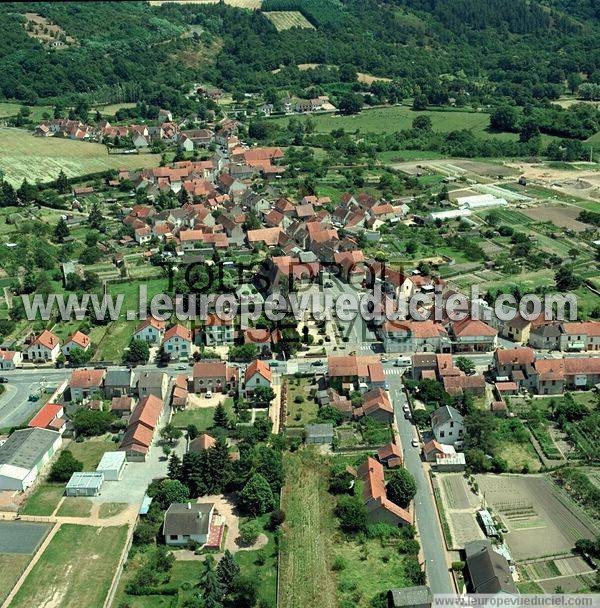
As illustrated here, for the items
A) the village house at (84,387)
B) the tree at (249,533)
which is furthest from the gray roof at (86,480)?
the village house at (84,387)

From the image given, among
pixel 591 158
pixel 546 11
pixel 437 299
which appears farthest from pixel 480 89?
pixel 437 299

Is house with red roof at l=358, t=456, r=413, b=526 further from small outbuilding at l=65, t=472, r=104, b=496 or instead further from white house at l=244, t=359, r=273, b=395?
small outbuilding at l=65, t=472, r=104, b=496

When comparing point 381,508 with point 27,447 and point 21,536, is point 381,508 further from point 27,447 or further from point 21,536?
point 27,447

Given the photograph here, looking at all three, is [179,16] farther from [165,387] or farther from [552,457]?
[552,457]

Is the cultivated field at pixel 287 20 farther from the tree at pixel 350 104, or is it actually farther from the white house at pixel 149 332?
the white house at pixel 149 332

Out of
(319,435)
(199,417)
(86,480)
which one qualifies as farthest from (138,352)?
(319,435)

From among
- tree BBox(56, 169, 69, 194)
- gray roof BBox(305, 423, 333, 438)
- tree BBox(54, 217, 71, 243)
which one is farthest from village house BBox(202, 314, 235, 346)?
tree BBox(56, 169, 69, 194)
